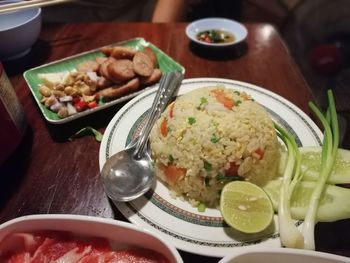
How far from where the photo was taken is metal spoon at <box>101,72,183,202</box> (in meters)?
1.18

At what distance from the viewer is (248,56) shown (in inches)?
83.9

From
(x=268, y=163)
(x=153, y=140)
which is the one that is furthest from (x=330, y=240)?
(x=153, y=140)

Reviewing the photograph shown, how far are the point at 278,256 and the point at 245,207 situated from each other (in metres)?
0.31

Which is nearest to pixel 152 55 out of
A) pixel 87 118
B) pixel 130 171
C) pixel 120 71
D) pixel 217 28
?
pixel 120 71

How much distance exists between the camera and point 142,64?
181cm

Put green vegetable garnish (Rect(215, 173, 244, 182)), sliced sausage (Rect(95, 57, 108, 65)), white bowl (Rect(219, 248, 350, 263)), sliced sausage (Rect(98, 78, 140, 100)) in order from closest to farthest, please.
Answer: white bowl (Rect(219, 248, 350, 263)) < green vegetable garnish (Rect(215, 173, 244, 182)) < sliced sausage (Rect(98, 78, 140, 100)) < sliced sausage (Rect(95, 57, 108, 65))

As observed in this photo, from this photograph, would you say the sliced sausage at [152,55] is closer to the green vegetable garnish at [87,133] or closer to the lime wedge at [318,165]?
the green vegetable garnish at [87,133]

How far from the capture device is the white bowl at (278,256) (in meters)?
0.77

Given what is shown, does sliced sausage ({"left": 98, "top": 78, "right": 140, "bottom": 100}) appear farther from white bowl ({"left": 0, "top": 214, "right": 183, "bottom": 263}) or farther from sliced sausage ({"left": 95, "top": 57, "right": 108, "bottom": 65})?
white bowl ({"left": 0, "top": 214, "right": 183, "bottom": 263})

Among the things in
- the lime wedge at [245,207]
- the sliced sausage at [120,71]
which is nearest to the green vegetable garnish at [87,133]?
the sliced sausage at [120,71]

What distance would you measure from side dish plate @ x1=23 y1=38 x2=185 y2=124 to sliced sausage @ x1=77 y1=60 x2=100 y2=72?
0.21 feet

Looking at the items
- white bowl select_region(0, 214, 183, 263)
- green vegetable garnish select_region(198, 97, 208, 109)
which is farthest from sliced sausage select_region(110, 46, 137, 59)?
white bowl select_region(0, 214, 183, 263)

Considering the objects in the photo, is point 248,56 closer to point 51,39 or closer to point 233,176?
point 233,176

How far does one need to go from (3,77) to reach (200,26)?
146 centimetres
